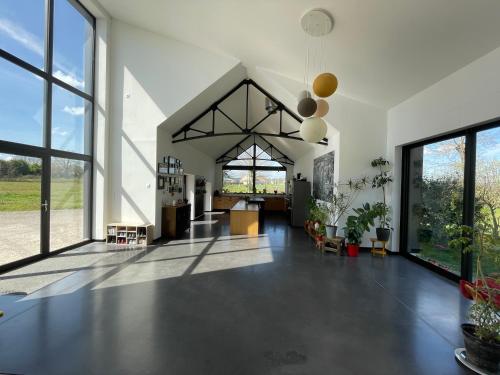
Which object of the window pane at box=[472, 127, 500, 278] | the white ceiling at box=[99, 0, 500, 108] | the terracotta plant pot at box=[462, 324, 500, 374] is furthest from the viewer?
the window pane at box=[472, 127, 500, 278]

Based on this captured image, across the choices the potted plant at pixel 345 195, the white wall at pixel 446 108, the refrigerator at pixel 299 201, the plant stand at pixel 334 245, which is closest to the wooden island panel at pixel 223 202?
the refrigerator at pixel 299 201

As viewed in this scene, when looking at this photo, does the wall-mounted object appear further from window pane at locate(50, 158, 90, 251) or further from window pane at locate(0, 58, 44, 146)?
window pane at locate(0, 58, 44, 146)

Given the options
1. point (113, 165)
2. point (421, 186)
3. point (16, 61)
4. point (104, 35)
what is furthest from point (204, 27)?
Answer: point (421, 186)

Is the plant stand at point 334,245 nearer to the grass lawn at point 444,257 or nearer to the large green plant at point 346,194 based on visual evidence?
the large green plant at point 346,194

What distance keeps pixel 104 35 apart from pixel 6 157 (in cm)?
385

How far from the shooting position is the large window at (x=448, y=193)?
12.3 feet

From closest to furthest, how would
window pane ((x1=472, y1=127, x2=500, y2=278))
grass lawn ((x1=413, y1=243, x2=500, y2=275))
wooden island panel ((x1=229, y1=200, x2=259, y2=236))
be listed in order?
window pane ((x1=472, y1=127, x2=500, y2=278))
grass lawn ((x1=413, y1=243, x2=500, y2=275))
wooden island panel ((x1=229, y1=200, x2=259, y2=236))

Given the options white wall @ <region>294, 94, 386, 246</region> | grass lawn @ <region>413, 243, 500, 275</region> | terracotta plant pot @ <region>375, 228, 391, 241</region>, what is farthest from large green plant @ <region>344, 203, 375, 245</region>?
grass lawn @ <region>413, 243, 500, 275</region>

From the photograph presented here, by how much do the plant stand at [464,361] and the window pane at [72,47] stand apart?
7342 millimetres

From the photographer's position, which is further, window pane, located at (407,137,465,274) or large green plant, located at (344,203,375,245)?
large green plant, located at (344,203,375,245)

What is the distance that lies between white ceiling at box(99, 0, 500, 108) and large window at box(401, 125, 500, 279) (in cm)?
115

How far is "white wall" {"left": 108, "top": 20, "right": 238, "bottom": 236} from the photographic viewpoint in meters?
6.43

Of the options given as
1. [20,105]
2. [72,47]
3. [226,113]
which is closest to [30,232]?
[20,105]

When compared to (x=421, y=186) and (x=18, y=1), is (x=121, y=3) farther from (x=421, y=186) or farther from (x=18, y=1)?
(x=421, y=186)
